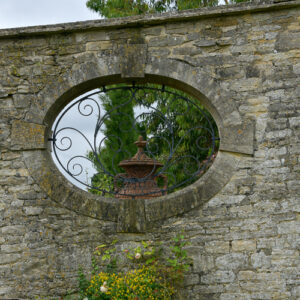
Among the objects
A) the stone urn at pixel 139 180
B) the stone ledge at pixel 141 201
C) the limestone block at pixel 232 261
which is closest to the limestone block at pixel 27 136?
the stone ledge at pixel 141 201

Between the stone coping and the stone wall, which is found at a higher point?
the stone coping

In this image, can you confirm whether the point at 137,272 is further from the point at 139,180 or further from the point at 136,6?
the point at 136,6

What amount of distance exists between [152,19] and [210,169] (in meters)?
1.70

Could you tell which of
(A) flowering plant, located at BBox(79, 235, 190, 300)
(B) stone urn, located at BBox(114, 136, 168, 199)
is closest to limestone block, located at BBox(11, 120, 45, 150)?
(B) stone urn, located at BBox(114, 136, 168, 199)

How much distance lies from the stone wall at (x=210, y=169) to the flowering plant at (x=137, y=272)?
0.12 metres

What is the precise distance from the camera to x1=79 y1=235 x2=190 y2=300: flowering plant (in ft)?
13.6

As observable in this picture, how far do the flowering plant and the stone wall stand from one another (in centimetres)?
12

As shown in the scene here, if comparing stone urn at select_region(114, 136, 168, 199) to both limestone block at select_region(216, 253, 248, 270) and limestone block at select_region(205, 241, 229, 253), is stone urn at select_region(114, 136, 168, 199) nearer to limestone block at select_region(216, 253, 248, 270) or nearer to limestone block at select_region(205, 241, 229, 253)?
limestone block at select_region(205, 241, 229, 253)

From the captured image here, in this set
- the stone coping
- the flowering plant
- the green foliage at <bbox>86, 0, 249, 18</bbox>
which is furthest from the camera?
the green foliage at <bbox>86, 0, 249, 18</bbox>

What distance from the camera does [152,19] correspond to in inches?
186

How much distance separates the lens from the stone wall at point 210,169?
437cm

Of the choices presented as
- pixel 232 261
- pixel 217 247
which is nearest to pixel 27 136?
pixel 217 247

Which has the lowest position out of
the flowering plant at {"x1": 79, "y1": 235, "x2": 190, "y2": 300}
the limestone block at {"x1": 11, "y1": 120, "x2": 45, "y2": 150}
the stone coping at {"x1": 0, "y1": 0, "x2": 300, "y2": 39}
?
the flowering plant at {"x1": 79, "y1": 235, "x2": 190, "y2": 300}

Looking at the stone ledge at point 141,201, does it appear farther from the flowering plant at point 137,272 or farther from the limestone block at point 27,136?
the limestone block at point 27,136
